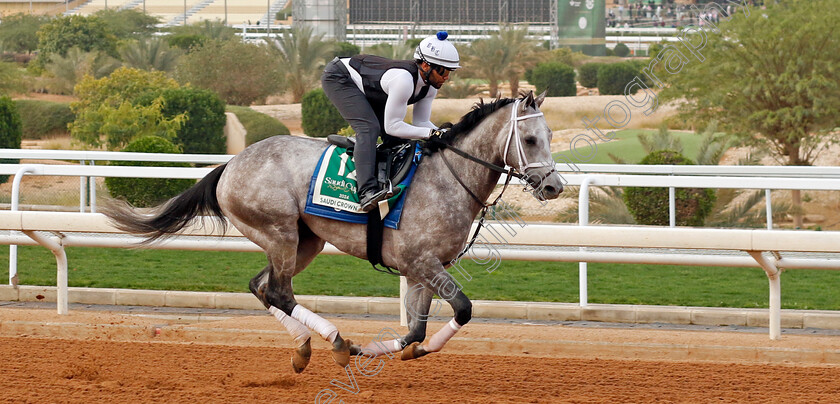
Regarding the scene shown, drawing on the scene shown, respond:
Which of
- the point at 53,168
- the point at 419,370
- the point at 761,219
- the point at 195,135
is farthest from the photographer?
the point at 195,135

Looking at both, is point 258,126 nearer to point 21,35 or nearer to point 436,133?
point 436,133

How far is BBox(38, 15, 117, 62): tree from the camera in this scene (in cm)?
4219

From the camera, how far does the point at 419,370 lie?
594 cm

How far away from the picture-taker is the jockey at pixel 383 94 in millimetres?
5266

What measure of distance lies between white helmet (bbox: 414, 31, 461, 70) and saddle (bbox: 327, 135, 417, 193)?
49cm

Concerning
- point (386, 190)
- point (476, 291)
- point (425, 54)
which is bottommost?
point (476, 291)

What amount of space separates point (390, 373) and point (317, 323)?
0.64 m

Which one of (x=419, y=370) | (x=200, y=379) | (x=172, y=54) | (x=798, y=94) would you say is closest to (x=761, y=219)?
(x=798, y=94)

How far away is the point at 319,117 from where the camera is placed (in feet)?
89.7

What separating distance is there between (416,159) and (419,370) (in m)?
1.33

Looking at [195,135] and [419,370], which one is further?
[195,135]

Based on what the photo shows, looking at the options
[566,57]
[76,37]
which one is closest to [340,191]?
[566,57]

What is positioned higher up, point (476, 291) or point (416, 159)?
point (416, 159)

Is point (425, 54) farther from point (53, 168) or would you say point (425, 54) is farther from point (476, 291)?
point (476, 291)
